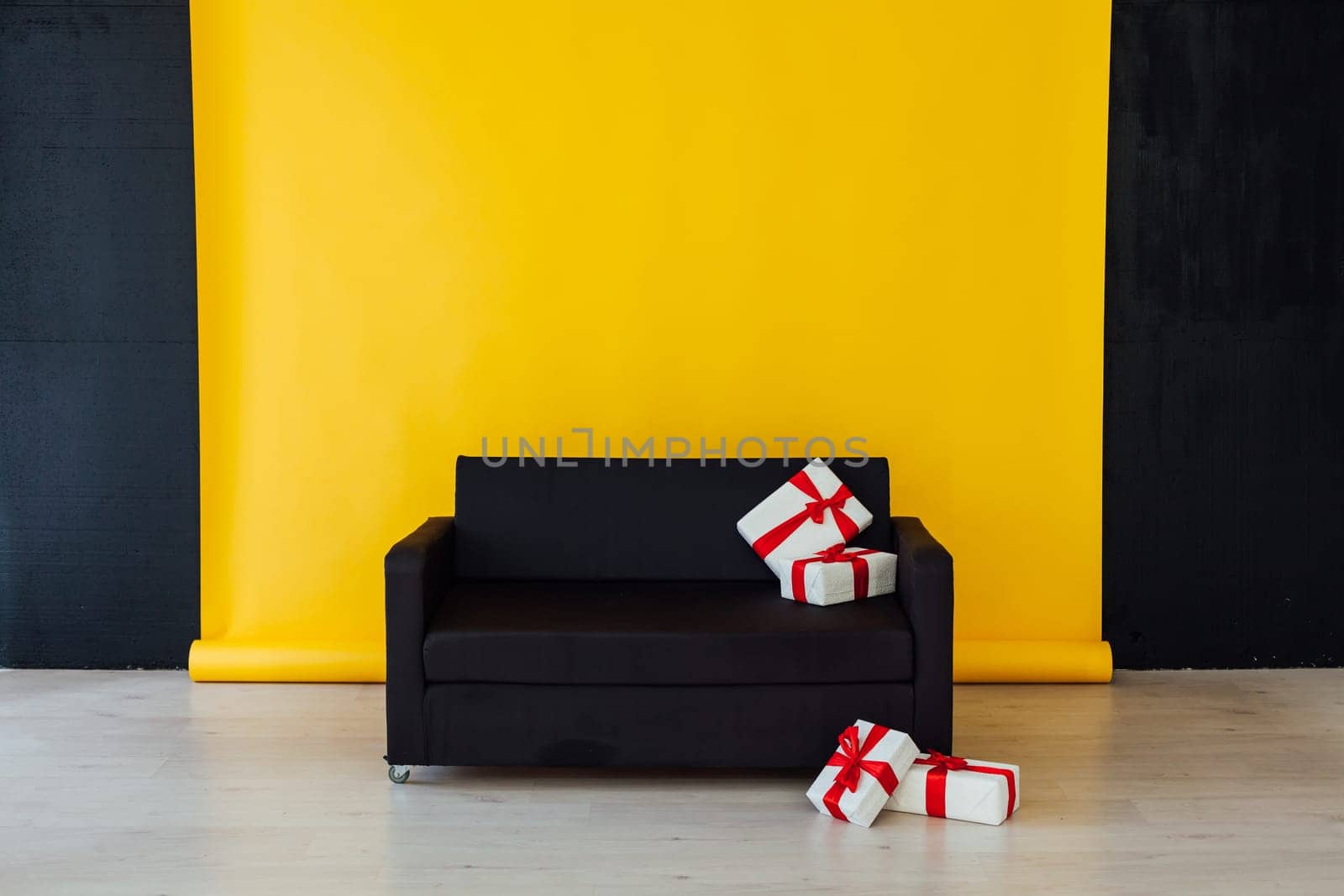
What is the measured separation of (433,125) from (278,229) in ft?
2.14

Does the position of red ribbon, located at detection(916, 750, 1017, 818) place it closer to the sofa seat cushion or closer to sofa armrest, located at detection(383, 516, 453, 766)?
the sofa seat cushion

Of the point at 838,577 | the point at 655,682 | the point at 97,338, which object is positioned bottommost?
the point at 655,682

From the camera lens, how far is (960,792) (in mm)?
2820

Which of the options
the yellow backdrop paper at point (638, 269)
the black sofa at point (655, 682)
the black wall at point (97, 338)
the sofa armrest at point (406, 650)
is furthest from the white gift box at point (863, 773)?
the black wall at point (97, 338)

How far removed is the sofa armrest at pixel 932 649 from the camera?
9.80ft

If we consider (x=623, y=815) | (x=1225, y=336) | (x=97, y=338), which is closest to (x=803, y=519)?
(x=623, y=815)

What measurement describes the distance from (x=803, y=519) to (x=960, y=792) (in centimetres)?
95

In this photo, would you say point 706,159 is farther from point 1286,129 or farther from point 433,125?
point 1286,129

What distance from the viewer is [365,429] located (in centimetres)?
406

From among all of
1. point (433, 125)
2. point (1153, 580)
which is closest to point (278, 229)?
point (433, 125)

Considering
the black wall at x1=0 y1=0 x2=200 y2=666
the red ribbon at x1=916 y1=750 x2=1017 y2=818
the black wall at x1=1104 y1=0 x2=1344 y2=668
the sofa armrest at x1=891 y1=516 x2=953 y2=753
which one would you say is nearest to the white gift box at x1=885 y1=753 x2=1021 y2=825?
the red ribbon at x1=916 y1=750 x2=1017 y2=818

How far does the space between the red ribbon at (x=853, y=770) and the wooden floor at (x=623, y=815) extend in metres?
0.06

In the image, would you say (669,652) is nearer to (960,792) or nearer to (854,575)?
(854,575)

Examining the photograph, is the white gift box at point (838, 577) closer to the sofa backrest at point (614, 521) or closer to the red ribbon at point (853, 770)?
the sofa backrest at point (614, 521)
